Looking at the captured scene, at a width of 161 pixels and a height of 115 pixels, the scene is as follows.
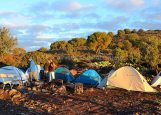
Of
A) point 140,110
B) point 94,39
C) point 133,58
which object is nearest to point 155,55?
point 133,58

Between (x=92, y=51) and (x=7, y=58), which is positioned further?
(x=92, y=51)

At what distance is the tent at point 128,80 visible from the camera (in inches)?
926

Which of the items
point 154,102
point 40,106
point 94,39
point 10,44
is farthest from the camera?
point 94,39

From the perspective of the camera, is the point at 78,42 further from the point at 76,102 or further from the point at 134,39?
the point at 76,102

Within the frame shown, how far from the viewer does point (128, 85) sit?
2389cm

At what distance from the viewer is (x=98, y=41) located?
3196 inches

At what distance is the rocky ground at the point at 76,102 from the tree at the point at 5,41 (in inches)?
953

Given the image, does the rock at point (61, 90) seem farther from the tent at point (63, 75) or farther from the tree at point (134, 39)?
the tree at point (134, 39)

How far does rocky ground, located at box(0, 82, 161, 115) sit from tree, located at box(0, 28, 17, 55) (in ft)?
79.4

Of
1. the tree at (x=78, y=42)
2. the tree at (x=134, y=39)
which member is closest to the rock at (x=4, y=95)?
the tree at (x=134, y=39)

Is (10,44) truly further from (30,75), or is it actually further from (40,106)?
(40,106)

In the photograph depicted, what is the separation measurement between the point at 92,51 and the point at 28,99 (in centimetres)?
6413

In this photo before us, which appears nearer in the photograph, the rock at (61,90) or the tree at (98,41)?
the rock at (61,90)

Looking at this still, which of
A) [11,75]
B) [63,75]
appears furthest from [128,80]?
[11,75]
